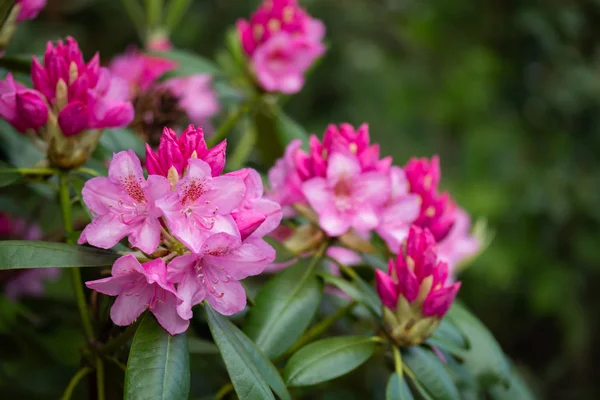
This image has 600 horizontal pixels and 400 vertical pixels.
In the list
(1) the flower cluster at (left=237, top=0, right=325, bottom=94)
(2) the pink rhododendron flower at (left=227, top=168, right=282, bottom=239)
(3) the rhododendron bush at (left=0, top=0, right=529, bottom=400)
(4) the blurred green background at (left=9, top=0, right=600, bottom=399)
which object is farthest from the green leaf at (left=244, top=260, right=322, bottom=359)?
(4) the blurred green background at (left=9, top=0, right=600, bottom=399)

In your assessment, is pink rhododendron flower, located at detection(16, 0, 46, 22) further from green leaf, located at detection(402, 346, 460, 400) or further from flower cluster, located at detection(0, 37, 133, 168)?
green leaf, located at detection(402, 346, 460, 400)

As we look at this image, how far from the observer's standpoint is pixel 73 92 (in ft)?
2.12

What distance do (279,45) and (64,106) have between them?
410 millimetres

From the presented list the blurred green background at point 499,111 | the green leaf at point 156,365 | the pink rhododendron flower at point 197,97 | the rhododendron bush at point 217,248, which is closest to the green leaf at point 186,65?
the rhododendron bush at point 217,248

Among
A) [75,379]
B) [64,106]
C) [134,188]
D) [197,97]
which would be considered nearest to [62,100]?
[64,106]

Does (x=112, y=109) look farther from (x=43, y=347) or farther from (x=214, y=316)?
(x=43, y=347)

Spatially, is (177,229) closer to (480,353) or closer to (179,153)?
(179,153)

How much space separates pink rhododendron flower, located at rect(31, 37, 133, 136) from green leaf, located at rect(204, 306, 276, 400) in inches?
9.0

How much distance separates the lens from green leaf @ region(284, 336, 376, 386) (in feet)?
2.00

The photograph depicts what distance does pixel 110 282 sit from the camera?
54 centimetres

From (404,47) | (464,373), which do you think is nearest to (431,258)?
(464,373)

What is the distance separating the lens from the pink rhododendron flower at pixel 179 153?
21.5 inches

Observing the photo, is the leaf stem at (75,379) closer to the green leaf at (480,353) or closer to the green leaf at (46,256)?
the green leaf at (46,256)

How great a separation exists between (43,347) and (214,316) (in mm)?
444
